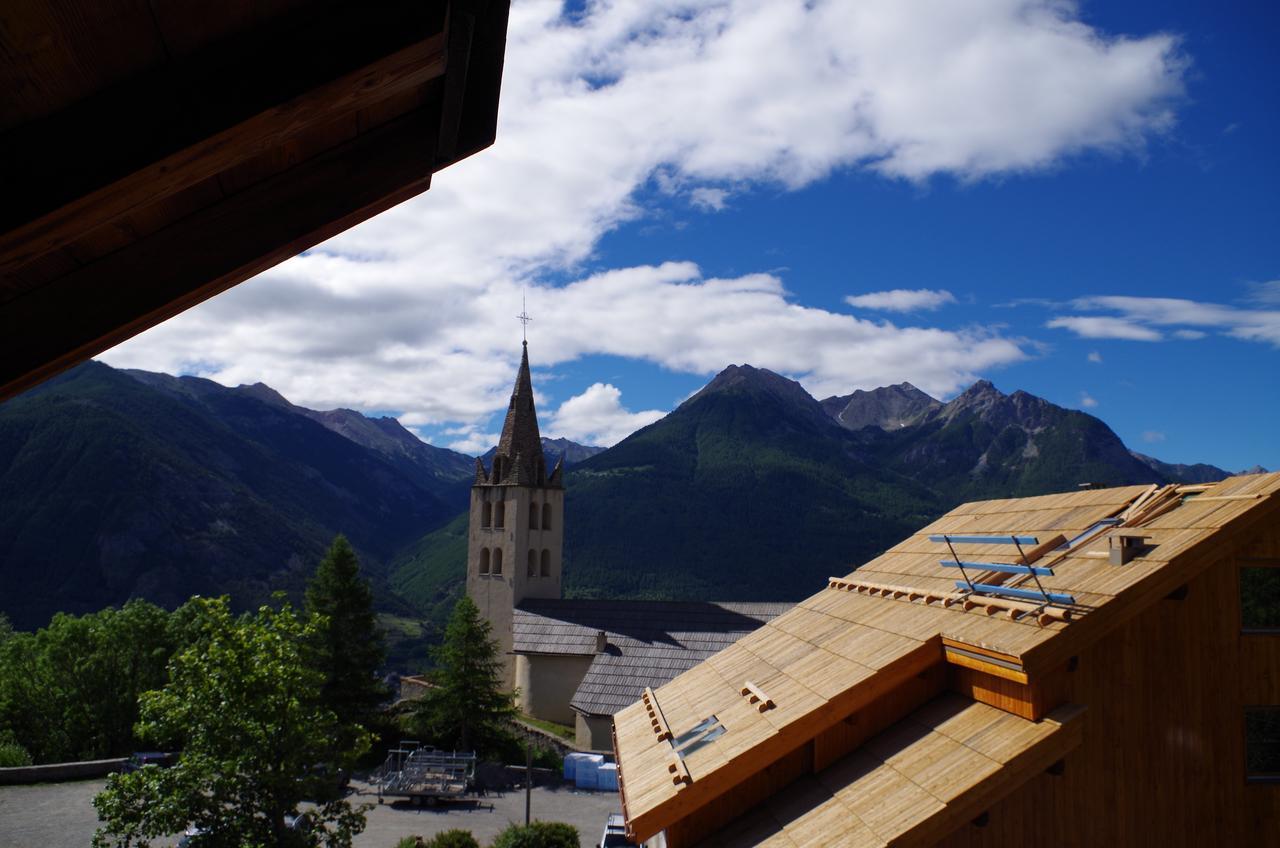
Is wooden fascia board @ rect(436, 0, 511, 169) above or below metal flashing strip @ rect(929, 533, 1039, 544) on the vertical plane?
above

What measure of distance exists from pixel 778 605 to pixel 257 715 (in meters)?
33.1

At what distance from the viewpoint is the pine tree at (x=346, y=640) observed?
3669cm

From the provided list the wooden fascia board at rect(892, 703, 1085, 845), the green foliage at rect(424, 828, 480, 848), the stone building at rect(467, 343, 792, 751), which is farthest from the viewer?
the stone building at rect(467, 343, 792, 751)

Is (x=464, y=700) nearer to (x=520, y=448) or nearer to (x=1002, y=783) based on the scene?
(x=520, y=448)

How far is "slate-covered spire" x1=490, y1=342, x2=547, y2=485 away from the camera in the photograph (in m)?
50.1

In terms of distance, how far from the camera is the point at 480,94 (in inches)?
144

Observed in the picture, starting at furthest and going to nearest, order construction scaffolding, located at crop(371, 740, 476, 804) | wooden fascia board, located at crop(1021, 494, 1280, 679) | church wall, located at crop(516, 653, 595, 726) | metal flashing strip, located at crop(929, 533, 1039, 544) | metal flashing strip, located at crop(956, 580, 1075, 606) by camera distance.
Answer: church wall, located at crop(516, 653, 595, 726)
construction scaffolding, located at crop(371, 740, 476, 804)
metal flashing strip, located at crop(929, 533, 1039, 544)
metal flashing strip, located at crop(956, 580, 1075, 606)
wooden fascia board, located at crop(1021, 494, 1280, 679)

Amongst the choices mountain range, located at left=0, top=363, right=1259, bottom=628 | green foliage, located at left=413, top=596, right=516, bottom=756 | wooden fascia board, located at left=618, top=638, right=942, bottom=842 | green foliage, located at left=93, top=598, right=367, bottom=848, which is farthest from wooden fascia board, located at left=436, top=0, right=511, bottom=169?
mountain range, located at left=0, top=363, right=1259, bottom=628

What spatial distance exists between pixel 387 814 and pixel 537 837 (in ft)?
31.5

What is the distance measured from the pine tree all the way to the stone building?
28.8 ft

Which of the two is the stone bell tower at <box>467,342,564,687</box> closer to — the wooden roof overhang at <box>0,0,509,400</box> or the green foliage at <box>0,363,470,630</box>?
the wooden roof overhang at <box>0,0,509,400</box>

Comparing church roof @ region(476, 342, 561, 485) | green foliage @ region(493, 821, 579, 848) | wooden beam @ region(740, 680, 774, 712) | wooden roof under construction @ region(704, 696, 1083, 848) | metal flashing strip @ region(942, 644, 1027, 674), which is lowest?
green foliage @ region(493, 821, 579, 848)

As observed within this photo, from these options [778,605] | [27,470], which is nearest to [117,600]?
[27,470]

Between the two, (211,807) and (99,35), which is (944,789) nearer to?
(99,35)
